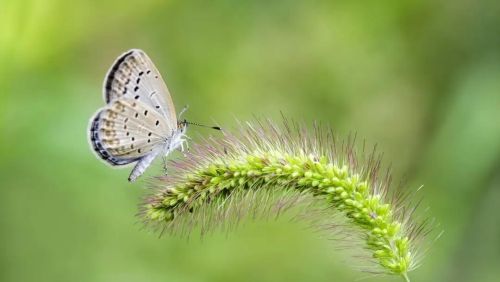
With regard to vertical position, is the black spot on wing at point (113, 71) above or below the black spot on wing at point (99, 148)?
above

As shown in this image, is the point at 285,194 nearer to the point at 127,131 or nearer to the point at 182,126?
the point at 127,131

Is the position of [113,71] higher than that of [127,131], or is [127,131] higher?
[113,71]

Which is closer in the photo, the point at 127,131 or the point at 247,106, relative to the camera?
the point at 127,131

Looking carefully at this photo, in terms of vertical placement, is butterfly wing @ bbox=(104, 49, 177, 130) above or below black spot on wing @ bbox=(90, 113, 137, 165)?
above

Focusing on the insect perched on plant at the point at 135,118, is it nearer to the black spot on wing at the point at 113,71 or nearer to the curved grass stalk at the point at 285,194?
the black spot on wing at the point at 113,71

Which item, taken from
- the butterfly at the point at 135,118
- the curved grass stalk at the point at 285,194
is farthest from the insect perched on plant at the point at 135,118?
the curved grass stalk at the point at 285,194

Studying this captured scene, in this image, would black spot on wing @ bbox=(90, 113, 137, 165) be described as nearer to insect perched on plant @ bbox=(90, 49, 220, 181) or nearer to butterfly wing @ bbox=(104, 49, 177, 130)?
insect perched on plant @ bbox=(90, 49, 220, 181)

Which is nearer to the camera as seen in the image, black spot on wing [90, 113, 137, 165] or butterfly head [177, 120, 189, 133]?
black spot on wing [90, 113, 137, 165]

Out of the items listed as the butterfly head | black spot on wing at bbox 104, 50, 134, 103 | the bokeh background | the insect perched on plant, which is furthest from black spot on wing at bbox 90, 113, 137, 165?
the bokeh background

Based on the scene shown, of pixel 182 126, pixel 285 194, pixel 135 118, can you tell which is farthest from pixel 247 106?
pixel 285 194
